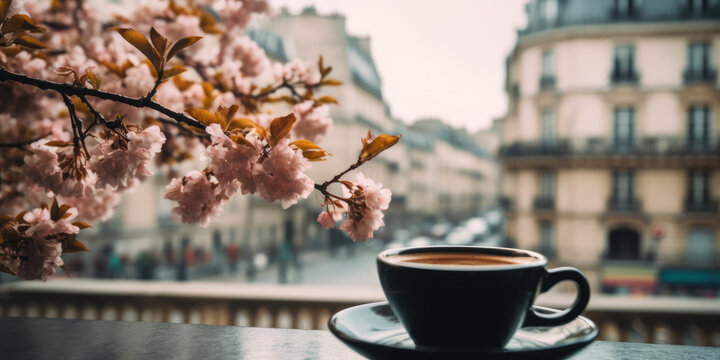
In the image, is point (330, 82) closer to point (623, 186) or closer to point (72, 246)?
point (72, 246)

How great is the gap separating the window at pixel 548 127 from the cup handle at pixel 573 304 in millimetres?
21369

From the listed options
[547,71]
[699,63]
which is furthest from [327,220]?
[699,63]

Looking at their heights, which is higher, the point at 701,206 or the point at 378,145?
the point at 378,145

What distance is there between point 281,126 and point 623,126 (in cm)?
2181

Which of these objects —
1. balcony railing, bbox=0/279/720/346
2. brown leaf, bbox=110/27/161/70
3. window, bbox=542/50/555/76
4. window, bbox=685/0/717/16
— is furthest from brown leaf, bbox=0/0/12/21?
window, bbox=685/0/717/16

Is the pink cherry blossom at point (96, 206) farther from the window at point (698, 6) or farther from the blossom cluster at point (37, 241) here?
the window at point (698, 6)

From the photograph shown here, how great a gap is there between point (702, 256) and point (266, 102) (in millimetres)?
21746

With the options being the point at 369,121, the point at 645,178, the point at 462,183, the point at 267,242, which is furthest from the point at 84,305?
the point at 462,183

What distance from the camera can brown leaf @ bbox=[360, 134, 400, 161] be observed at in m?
1.08

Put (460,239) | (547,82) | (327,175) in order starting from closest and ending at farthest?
(547,82), (460,239), (327,175)

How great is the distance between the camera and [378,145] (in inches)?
42.9

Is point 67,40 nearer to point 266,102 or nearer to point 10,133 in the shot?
point 10,133

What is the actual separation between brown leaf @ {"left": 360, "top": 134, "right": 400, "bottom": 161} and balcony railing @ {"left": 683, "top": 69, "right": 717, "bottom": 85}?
73.2 ft

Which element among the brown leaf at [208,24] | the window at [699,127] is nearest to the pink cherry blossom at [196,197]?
the brown leaf at [208,24]
